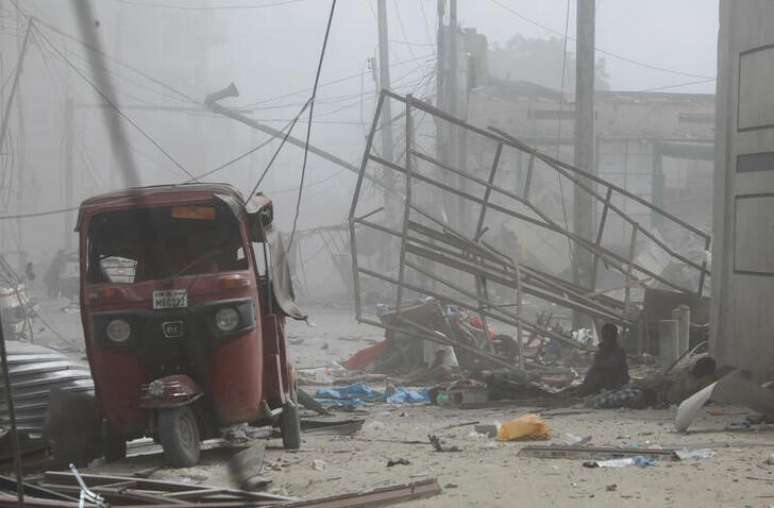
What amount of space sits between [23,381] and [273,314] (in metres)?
2.24

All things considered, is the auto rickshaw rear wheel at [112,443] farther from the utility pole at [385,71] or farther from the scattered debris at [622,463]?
the utility pole at [385,71]

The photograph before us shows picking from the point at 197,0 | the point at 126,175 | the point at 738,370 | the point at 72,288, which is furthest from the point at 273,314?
the point at 197,0

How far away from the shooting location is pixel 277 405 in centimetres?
845

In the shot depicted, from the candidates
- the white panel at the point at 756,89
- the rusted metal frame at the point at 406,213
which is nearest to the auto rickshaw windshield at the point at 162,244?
the rusted metal frame at the point at 406,213

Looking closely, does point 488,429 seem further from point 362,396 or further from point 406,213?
point 406,213

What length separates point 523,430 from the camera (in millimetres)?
8461

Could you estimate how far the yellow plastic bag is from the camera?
8469 millimetres

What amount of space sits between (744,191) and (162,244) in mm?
5786

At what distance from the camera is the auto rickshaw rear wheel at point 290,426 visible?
8547 mm

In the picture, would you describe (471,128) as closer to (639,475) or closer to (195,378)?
(195,378)

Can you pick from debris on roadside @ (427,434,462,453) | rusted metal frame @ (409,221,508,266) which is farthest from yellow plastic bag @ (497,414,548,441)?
rusted metal frame @ (409,221,508,266)

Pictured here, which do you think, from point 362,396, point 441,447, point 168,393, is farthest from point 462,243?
point 168,393

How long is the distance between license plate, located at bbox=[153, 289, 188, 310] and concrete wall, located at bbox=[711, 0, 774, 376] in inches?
222

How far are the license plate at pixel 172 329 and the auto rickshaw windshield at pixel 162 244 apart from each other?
43 cm
